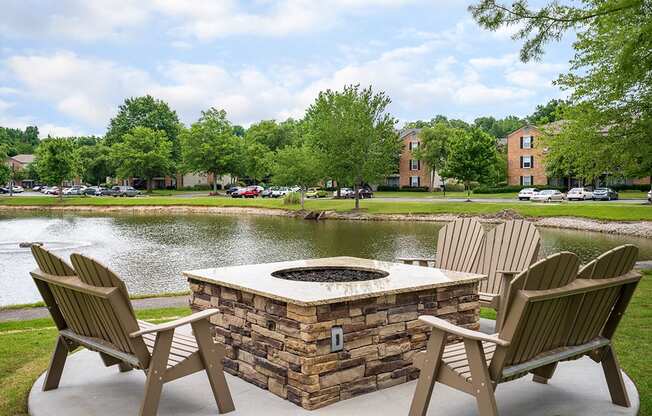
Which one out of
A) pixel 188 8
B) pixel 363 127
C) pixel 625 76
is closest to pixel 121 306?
pixel 625 76

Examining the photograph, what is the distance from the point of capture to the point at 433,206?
126ft

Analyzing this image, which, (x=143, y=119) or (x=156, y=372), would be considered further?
(x=143, y=119)

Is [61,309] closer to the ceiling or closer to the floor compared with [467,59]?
closer to the floor

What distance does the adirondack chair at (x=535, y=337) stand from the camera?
3.41m

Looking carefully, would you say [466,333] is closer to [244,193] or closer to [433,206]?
[433,206]

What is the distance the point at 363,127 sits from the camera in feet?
133

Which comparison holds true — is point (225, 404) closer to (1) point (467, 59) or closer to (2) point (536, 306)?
(2) point (536, 306)

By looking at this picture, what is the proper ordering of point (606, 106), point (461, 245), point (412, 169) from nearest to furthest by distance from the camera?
1. point (461, 245)
2. point (606, 106)
3. point (412, 169)

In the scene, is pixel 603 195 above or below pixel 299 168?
below

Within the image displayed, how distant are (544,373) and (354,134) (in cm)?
3633

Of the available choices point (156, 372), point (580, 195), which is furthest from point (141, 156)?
point (156, 372)

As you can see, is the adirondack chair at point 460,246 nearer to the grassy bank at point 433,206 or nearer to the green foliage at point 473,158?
the grassy bank at point 433,206

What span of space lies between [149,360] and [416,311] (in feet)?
7.27

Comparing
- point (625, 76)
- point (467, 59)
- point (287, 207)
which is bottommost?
point (287, 207)
